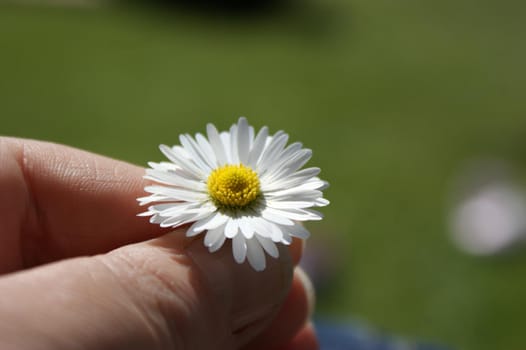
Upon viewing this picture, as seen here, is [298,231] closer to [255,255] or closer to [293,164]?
[255,255]

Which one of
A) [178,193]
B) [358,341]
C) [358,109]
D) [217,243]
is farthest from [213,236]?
[358,109]

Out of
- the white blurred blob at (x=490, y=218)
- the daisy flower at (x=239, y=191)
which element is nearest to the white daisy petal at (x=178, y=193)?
the daisy flower at (x=239, y=191)

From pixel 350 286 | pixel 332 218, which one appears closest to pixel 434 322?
pixel 350 286

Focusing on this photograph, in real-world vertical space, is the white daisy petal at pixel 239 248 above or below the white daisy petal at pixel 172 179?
below

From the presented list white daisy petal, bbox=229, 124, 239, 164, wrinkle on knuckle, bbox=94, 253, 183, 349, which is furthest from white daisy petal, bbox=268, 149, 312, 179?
wrinkle on knuckle, bbox=94, 253, 183, 349

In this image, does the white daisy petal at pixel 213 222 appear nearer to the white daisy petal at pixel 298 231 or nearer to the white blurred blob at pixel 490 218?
the white daisy petal at pixel 298 231
